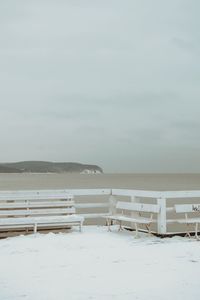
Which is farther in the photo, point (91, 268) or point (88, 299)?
point (91, 268)

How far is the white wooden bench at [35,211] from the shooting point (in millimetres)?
11664

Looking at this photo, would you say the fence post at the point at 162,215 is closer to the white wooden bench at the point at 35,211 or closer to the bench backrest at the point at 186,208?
the bench backrest at the point at 186,208

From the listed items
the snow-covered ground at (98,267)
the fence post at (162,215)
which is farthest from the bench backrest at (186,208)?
the snow-covered ground at (98,267)

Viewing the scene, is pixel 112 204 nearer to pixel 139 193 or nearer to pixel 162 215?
pixel 139 193

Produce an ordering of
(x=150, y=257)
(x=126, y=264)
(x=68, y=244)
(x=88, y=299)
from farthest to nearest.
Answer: (x=68, y=244) < (x=150, y=257) < (x=126, y=264) < (x=88, y=299)

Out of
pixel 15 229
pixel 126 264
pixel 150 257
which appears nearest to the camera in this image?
pixel 126 264

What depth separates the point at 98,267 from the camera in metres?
7.99

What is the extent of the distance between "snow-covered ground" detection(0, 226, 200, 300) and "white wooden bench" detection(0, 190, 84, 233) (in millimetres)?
478

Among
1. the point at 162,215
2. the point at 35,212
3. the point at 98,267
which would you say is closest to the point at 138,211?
the point at 162,215

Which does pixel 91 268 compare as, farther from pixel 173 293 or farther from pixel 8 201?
pixel 8 201

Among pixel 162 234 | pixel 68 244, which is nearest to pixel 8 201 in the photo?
pixel 68 244

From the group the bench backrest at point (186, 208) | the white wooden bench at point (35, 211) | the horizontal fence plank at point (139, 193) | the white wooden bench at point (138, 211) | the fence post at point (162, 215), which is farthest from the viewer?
the white wooden bench at point (35, 211)

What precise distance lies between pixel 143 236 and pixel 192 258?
9.44 feet

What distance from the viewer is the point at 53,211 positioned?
12539 mm
